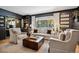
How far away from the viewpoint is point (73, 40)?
2.64 meters

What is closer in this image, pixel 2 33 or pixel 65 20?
pixel 2 33

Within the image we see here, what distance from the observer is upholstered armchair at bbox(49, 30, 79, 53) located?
2603 mm

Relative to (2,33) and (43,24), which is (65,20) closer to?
(43,24)

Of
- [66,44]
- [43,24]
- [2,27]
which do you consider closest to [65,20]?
[43,24]

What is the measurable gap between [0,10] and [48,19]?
3217mm

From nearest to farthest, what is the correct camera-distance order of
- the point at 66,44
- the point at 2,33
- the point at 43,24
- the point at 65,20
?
the point at 66,44
the point at 2,33
the point at 65,20
the point at 43,24

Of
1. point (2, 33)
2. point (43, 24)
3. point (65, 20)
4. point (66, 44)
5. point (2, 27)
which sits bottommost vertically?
point (66, 44)

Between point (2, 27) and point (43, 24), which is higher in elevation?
point (43, 24)

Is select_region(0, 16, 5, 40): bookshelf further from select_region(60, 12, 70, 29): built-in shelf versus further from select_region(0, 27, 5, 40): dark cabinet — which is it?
select_region(60, 12, 70, 29): built-in shelf

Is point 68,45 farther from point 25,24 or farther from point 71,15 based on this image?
point 25,24

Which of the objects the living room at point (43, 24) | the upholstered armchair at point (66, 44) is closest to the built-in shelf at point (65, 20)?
the living room at point (43, 24)

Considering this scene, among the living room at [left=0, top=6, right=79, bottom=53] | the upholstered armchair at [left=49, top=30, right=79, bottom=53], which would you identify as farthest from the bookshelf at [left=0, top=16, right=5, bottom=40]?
the upholstered armchair at [left=49, top=30, right=79, bottom=53]

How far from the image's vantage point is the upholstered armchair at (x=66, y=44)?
8.54 feet

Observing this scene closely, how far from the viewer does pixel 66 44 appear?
2.73 m
